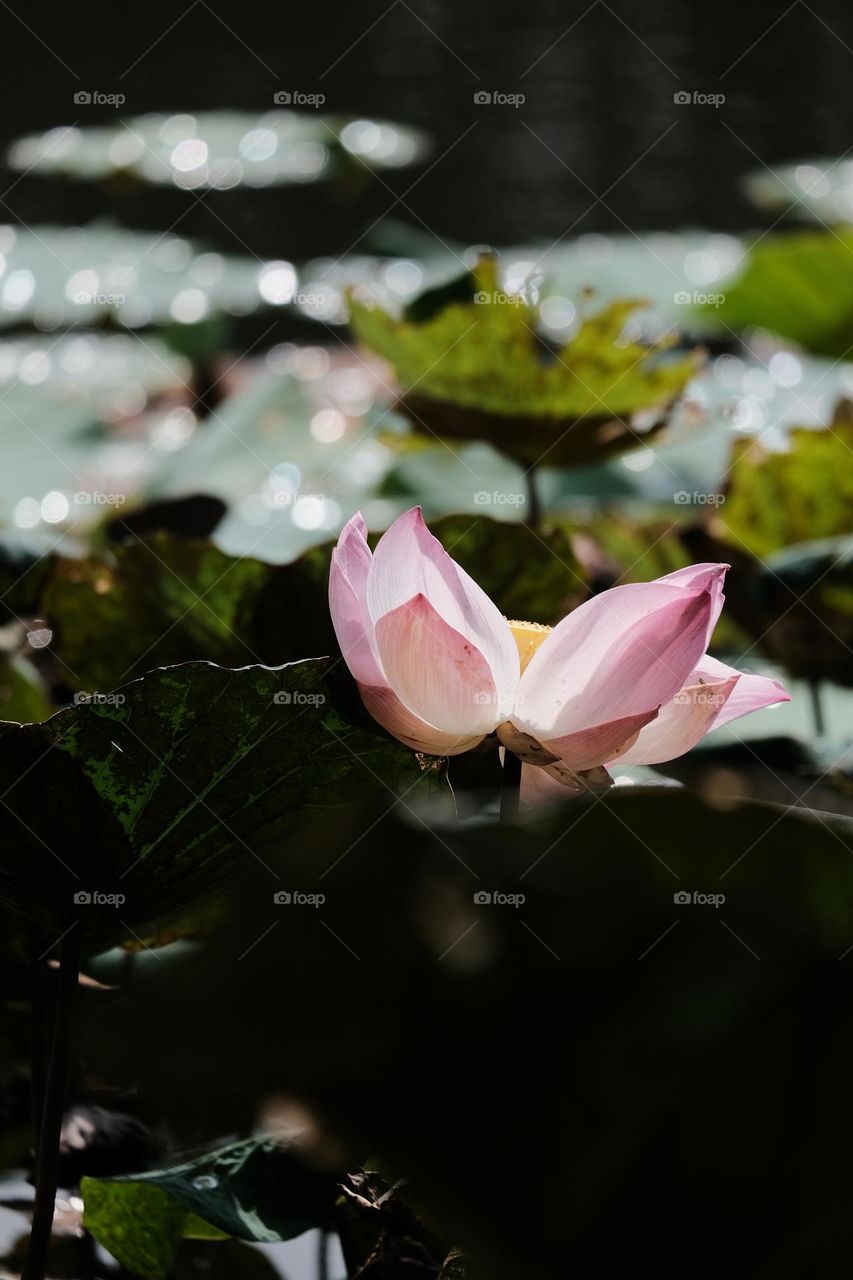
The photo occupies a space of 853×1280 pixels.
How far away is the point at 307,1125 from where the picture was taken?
0.38m

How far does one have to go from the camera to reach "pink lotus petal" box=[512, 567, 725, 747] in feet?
1.17

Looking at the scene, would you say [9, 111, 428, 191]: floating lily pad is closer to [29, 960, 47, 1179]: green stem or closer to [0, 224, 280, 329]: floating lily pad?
[0, 224, 280, 329]: floating lily pad

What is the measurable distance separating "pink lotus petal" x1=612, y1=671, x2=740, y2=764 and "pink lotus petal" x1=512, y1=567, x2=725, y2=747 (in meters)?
0.01

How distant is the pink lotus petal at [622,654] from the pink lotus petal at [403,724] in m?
0.04

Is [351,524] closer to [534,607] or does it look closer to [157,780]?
[157,780]

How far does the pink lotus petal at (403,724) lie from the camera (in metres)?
0.37

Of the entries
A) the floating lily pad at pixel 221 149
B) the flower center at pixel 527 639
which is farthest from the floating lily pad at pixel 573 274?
the flower center at pixel 527 639

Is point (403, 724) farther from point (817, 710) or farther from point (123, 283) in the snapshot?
point (123, 283)

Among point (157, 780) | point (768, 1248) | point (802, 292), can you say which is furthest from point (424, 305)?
point (768, 1248)

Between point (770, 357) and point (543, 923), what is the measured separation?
1.42 metres

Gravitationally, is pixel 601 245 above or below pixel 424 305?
below

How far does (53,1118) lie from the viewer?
0.35m

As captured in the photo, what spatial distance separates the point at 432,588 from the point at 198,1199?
0.20 metres

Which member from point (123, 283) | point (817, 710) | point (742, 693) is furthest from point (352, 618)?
point (123, 283)
